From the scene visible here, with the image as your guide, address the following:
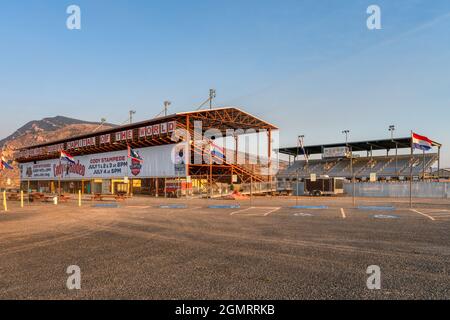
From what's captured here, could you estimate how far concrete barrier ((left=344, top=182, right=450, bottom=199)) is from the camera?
3556 centimetres

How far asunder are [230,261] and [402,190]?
3732cm

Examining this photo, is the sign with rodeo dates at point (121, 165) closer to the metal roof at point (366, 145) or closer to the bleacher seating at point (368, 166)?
the bleacher seating at point (368, 166)

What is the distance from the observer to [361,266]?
23.7ft

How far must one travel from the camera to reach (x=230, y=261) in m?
7.87

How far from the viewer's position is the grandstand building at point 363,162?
52.9 m

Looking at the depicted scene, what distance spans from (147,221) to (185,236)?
5364 mm

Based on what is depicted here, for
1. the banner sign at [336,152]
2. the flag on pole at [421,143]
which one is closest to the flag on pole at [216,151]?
the banner sign at [336,152]

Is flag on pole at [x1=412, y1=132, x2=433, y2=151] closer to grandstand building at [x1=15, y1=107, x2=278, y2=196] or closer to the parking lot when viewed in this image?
the parking lot

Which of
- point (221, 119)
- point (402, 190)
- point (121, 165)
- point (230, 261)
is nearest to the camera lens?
point (230, 261)

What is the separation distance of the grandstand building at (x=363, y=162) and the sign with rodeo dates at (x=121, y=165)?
67.6 ft

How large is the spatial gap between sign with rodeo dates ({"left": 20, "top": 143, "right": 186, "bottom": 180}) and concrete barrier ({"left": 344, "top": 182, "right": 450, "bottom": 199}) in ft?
83.4

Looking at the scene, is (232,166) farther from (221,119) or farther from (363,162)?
(363,162)

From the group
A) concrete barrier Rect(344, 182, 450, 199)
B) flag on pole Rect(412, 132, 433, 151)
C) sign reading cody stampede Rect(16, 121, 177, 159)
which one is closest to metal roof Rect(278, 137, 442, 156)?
concrete barrier Rect(344, 182, 450, 199)

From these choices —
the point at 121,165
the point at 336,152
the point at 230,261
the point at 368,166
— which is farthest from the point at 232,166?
the point at 230,261
